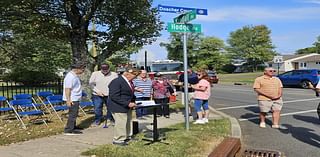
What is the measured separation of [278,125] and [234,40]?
82678 mm

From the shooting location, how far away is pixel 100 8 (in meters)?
13.5

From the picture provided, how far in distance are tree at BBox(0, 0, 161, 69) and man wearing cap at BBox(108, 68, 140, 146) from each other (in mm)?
6096

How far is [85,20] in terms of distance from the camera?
13.3 m

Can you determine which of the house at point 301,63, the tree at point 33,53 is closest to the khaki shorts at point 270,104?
the tree at point 33,53

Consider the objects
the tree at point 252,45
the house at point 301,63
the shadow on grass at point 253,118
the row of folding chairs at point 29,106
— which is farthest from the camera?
the tree at point 252,45

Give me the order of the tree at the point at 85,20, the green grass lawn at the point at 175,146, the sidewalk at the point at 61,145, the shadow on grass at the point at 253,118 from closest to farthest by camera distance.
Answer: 1. the green grass lawn at the point at 175,146
2. the sidewalk at the point at 61,145
3. the shadow on grass at the point at 253,118
4. the tree at the point at 85,20

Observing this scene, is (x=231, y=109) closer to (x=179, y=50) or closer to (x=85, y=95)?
(x=85, y=95)

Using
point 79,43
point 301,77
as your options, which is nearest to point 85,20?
point 79,43

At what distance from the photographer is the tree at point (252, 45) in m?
85.5

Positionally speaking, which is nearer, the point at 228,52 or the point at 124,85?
the point at 124,85

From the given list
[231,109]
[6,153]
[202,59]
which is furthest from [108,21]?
[202,59]

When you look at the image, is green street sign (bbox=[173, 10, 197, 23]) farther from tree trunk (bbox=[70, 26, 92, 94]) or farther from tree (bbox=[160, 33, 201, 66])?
tree (bbox=[160, 33, 201, 66])

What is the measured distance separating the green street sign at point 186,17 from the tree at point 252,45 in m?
79.1

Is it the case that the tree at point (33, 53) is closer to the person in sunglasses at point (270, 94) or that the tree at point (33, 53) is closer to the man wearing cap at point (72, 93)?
the man wearing cap at point (72, 93)
